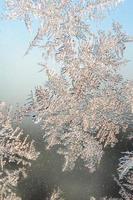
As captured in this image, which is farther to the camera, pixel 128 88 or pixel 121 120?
pixel 121 120

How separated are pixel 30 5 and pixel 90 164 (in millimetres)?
7115

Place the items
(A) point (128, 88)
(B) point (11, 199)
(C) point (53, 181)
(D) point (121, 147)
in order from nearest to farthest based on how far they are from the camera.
Result: (B) point (11, 199) < (A) point (128, 88) < (D) point (121, 147) < (C) point (53, 181)

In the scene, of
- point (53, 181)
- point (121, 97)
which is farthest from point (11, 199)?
point (53, 181)

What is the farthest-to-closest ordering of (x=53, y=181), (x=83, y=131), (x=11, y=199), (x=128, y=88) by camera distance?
(x=53, y=181), (x=83, y=131), (x=128, y=88), (x=11, y=199)

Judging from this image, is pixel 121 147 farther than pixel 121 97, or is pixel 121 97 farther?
pixel 121 147

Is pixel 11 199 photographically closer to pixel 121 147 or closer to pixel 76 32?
pixel 76 32

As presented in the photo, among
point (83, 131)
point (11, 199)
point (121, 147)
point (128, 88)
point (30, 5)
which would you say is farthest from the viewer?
point (121, 147)

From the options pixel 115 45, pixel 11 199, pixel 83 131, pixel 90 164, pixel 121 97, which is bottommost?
pixel 11 199

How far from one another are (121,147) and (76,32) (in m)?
20.2

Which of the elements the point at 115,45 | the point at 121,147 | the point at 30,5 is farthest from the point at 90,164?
the point at 121,147

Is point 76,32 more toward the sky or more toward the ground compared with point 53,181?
more toward the sky

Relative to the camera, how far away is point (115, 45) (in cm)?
1585

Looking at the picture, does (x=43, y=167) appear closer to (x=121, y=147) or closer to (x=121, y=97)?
(x=121, y=147)

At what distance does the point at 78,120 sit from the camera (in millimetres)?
16547
